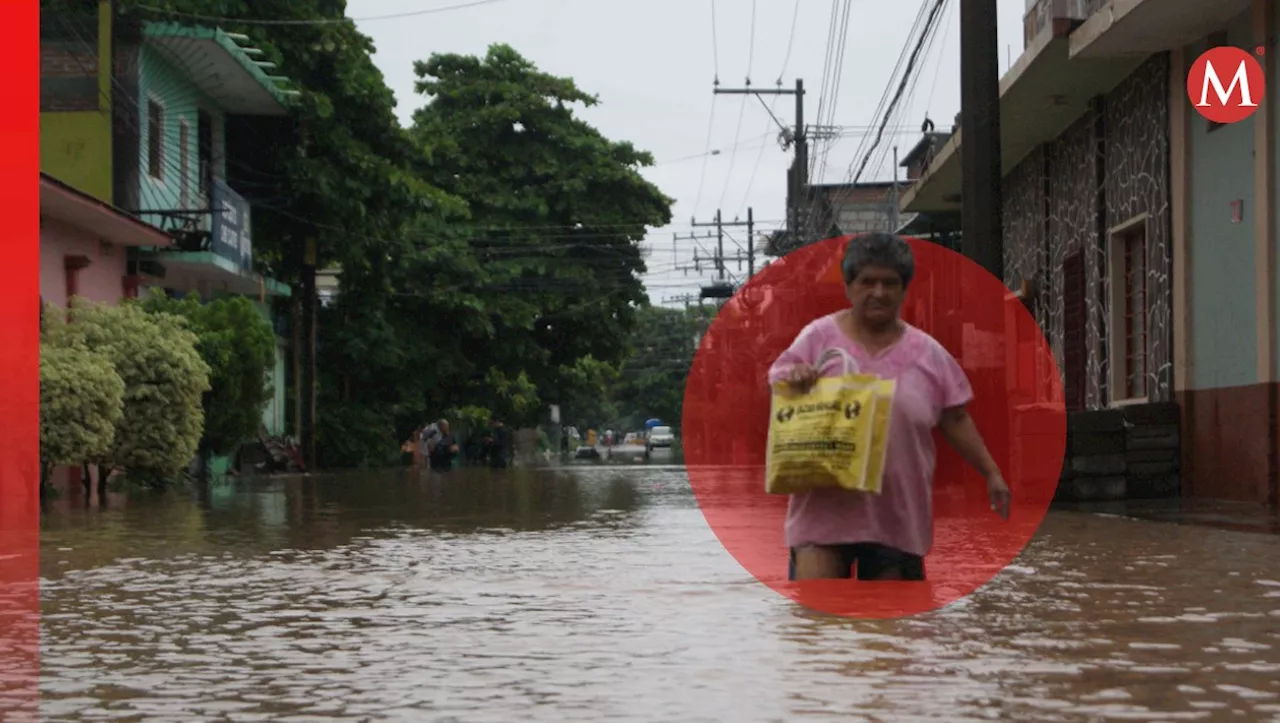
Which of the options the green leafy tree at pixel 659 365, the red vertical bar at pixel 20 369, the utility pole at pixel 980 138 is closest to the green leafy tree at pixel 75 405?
the red vertical bar at pixel 20 369

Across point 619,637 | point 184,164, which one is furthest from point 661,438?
point 619,637

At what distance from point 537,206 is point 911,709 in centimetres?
4837

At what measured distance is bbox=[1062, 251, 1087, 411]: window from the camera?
23219 millimetres

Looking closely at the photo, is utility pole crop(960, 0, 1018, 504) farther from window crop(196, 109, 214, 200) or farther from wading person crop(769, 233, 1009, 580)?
window crop(196, 109, 214, 200)

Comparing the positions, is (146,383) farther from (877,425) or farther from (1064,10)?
(877,425)

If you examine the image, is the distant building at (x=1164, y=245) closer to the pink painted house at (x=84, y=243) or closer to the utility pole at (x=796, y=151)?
the pink painted house at (x=84, y=243)

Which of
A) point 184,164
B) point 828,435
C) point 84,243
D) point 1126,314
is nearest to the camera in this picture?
point 828,435

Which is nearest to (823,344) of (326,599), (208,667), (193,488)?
(208,667)

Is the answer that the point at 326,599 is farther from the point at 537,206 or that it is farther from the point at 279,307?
the point at 537,206

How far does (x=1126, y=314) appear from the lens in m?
21.0

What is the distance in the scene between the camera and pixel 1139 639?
6852 mm
